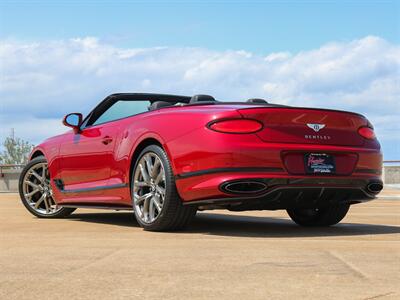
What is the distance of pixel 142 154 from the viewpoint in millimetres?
6273

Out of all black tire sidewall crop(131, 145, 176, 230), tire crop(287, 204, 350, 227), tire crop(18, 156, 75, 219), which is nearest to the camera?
black tire sidewall crop(131, 145, 176, 230)

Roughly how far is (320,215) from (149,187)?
1.89 metres

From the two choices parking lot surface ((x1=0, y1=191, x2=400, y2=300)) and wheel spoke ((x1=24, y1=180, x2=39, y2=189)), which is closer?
parking lot surface ((x1=0, y1=191, x2=400, y2=300))

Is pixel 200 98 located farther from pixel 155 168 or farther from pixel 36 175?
pixel 36 175

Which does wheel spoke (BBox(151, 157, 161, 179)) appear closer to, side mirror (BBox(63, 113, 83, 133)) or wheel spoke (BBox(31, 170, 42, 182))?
side mirror (BBox(63, 113, 83, 133))

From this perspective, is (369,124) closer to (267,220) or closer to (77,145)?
(267,220)

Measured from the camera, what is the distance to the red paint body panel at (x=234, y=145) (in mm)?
5445

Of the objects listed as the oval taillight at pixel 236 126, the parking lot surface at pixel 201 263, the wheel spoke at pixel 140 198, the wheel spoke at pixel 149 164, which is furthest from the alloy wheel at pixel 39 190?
the oval taillight at pixel 236 126

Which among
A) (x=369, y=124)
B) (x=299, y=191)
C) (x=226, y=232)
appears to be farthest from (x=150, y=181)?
(x=369, y=124)

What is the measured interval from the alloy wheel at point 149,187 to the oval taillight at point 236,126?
72 cm

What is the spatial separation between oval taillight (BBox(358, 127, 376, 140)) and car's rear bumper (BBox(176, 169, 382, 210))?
0.46 meters

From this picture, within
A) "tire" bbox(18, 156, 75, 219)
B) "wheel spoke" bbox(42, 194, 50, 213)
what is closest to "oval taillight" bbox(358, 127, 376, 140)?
"tire" bbox(18, 156, 75, 219)

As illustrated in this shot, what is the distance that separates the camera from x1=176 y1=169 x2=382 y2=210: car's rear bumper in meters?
5.43

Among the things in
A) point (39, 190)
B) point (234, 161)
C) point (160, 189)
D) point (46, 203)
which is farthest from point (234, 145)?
point (39, 190)
